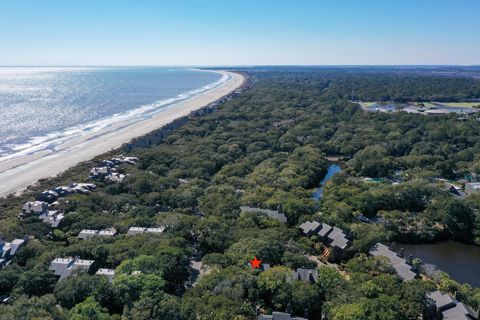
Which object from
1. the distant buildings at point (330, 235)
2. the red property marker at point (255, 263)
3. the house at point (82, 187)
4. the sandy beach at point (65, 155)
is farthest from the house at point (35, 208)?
the distant buildings at point (330, 235)

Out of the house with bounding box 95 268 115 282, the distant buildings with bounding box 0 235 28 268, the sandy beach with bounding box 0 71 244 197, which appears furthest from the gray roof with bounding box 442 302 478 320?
the sandy beach with bounding box 0 71 244 197

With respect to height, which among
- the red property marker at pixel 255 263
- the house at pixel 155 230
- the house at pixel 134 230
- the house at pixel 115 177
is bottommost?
the house at pixel 115 177

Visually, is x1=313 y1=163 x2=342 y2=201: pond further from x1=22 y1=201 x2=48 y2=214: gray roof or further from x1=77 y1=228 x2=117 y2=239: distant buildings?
x1=22 y1=201 x2=48 y2=214: gray roof

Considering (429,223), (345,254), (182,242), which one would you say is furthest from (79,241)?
(429,223)

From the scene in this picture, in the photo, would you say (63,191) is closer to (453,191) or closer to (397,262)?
(397,262)

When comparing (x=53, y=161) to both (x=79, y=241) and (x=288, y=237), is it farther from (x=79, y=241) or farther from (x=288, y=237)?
(x=288, y=237)

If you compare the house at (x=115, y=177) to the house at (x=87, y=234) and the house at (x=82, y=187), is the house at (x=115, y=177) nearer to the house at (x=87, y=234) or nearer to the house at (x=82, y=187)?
the house at (x=82, y=187)
